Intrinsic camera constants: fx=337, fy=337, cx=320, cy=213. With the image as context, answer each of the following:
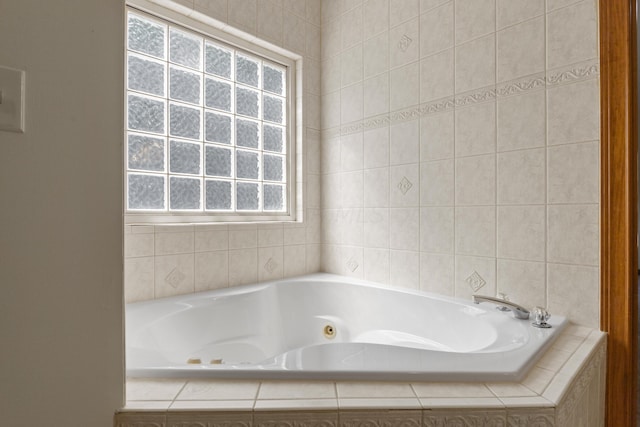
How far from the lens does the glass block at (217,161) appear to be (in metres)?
1.92

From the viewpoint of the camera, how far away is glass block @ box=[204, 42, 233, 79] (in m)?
1.92

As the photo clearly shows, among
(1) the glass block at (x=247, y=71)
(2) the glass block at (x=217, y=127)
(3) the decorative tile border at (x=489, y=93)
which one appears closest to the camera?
(3) the decorative tile border at (x=489, y=93)

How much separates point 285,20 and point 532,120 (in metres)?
1.59

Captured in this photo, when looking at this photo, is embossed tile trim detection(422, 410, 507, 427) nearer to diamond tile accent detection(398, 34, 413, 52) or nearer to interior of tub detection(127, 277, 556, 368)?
interior of tub detection(127, 277, 556, 368)

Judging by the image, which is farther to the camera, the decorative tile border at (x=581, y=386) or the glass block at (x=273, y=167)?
the glass block at (x=273, y=167)

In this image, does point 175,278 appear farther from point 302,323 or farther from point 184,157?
point 302,323

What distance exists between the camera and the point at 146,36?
1695mm

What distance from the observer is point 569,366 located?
945 millimetres

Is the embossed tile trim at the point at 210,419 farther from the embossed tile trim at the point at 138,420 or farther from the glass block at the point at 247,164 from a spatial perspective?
the glass block at the point at 247,164

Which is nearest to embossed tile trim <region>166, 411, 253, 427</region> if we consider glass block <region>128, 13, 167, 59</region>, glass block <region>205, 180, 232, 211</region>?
glass block <region>205, 180, 232, 211</region>

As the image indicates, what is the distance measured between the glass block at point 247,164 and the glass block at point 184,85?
0.39 m

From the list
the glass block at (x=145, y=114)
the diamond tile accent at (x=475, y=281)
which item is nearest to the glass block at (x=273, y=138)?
the glass block at (x=145, y=114)
